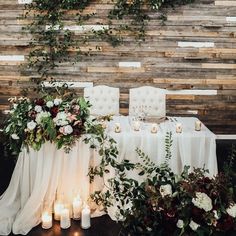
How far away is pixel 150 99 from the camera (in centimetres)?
424

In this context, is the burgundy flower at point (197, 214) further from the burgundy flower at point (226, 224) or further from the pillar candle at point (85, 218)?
the pillar candle at point (85, 218)

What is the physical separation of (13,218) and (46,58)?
107 inches

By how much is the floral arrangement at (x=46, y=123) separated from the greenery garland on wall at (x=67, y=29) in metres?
2.23

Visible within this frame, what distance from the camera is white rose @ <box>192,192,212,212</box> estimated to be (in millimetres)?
1460

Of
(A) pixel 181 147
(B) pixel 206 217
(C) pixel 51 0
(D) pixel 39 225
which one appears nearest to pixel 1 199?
(D) pixel 39 225

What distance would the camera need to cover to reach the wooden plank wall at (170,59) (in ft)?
15.7

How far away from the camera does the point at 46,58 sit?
15.9 feet

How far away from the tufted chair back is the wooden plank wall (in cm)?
74

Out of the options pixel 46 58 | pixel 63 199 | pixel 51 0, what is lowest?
pixel 63 199

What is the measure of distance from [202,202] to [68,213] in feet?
5.18

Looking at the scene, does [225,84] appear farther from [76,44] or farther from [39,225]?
[39,225]

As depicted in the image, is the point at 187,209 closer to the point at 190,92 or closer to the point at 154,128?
the point at 154,128

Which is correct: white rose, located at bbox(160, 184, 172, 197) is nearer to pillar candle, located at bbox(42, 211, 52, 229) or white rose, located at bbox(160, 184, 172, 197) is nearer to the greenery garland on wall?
pillar candle, located at bbox(42, 211, 52, 229)

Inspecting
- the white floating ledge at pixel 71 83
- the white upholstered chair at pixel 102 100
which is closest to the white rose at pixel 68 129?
the white upholstered chair at pixel 102 100
